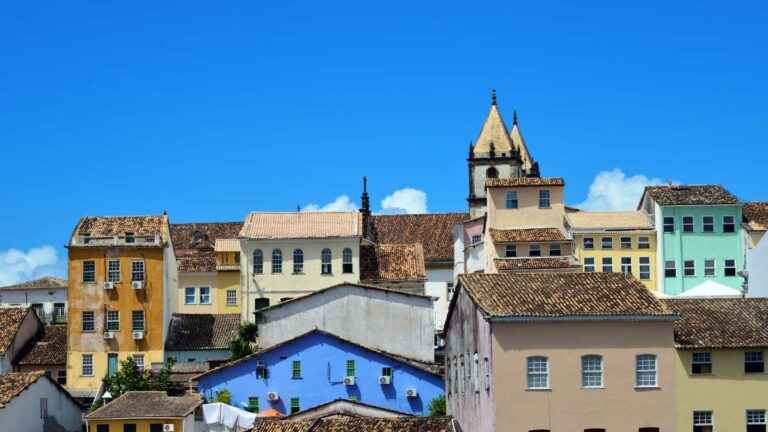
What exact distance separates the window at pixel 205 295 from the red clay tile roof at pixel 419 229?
66.8 ft

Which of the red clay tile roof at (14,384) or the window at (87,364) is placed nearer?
the red clay tile roof at (14,384)

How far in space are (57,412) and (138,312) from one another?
11.2 metres

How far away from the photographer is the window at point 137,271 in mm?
79812

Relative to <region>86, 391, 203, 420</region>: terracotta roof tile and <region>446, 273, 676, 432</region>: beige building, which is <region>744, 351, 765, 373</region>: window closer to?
<region>446, 273, 676, 432</region>: beige building

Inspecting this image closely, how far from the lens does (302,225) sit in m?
84.9

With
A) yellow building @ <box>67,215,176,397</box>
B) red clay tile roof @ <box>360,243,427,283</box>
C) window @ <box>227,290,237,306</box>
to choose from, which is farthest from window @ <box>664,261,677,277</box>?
yellow building @ <box>67,215,176,397</box>

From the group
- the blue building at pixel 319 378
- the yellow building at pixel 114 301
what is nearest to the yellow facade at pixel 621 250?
the blue building at pixel 319 378

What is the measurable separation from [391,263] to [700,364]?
35.8 m

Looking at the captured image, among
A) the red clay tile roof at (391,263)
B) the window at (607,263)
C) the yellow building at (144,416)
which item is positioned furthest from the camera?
the window at (607,263)

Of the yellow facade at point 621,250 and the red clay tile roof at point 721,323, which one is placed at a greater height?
the yellow facade at point 621,250

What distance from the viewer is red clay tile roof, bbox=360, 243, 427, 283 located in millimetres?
82188

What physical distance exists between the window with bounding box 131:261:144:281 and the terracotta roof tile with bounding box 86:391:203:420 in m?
13.8

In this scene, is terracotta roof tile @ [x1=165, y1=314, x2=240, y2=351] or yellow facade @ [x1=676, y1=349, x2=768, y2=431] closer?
yellow facade @ [x1=676, y1=349, x2=768, y2=431]

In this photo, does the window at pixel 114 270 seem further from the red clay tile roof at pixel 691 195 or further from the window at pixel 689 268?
the window at pixel 689 268
